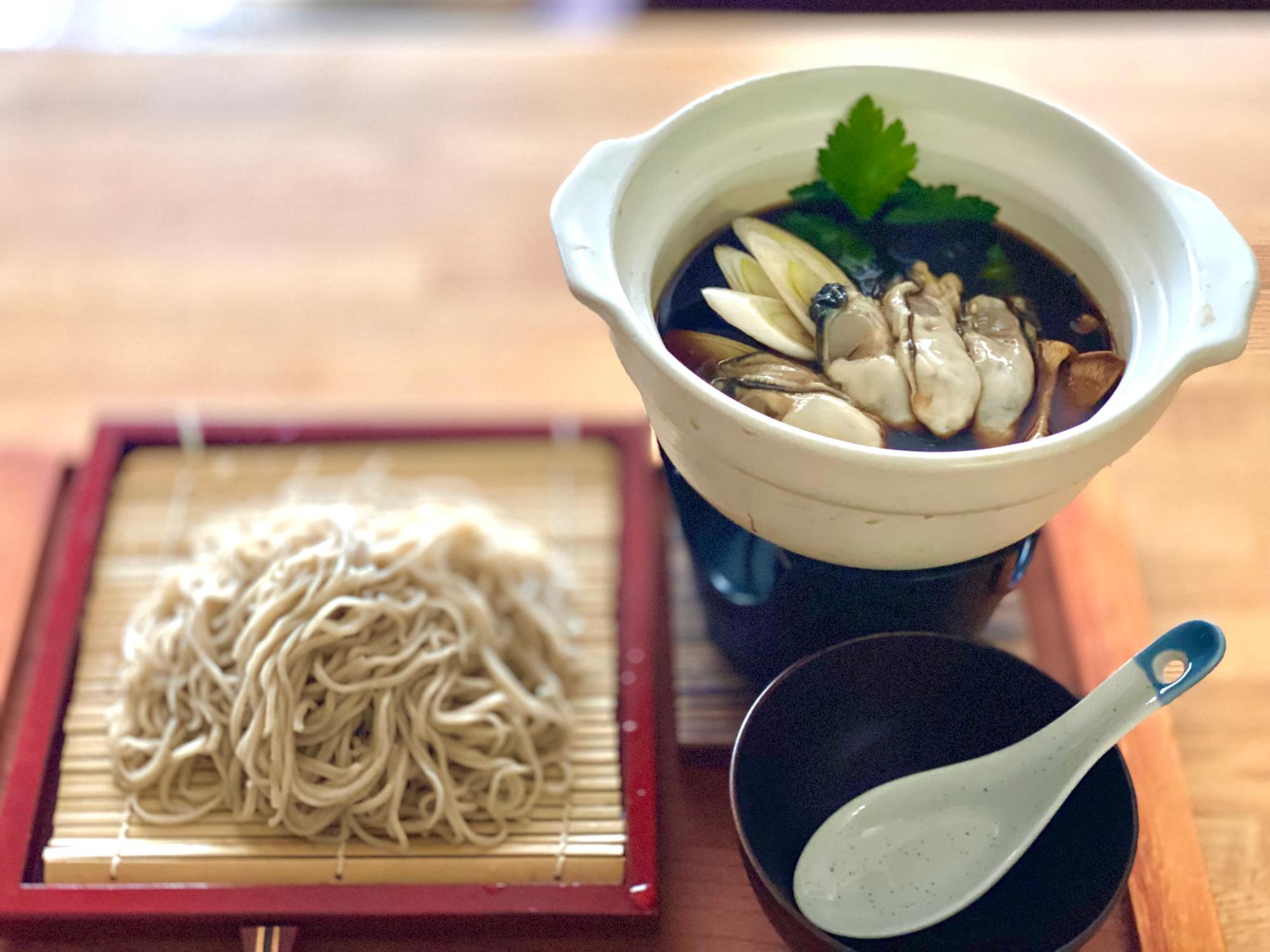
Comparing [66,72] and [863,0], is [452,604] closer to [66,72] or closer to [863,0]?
[66,72]

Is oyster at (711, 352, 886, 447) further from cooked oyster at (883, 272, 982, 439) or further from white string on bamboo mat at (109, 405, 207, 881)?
white string on bamboo mat at (109, 405, 207, 881)

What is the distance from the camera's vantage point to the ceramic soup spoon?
34.1 inches

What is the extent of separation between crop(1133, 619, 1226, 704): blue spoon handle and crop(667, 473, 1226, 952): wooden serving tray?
0.27 meters

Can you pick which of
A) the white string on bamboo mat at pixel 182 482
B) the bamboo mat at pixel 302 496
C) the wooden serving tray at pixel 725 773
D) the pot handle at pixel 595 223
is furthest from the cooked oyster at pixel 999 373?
the white string on bamboo mat at pixel 182 482

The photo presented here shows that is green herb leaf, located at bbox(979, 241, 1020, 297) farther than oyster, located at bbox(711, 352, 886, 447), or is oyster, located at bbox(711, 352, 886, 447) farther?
green herb leaf, located at bbox(979, 241, 1020, 297)

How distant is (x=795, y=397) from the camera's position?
0.86 m

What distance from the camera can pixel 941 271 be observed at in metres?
0.98

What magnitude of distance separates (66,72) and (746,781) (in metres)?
1.61

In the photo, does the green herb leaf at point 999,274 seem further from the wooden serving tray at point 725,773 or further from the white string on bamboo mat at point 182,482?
the white string on bamboo mat at point 182,482

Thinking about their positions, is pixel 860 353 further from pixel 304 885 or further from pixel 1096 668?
pixel 304 885

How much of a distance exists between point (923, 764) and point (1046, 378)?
0.34 m

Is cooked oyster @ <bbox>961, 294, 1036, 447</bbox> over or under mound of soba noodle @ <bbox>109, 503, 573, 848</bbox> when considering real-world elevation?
over

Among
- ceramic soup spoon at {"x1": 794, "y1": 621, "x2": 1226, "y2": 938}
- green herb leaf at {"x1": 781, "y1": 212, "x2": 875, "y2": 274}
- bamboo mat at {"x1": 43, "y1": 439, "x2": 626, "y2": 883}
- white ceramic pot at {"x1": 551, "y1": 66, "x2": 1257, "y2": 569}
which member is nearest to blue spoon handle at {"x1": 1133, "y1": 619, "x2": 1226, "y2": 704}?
ceramic soup spoon at {"x1": 794, "y1": 621, "x2": 1226, "y2": 938}

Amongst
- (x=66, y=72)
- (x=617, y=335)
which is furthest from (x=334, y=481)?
(x=66, y=72)
